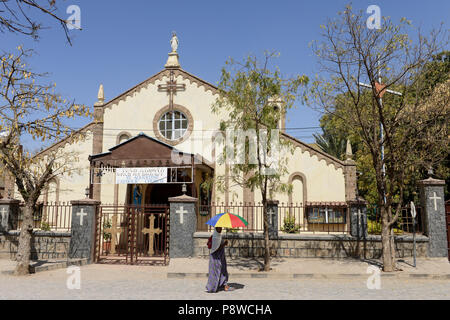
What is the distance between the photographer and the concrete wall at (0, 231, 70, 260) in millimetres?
13375

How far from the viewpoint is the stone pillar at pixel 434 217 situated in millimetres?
12203

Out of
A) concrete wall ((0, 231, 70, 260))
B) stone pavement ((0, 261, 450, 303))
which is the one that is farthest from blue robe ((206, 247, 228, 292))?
concrete wall ((0, 231, 70, 260))

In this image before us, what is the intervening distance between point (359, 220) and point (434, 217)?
245 cm

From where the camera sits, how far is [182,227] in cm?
1276

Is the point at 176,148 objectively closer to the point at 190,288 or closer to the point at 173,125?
the point at 173,125

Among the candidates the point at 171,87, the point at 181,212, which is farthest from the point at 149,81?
the point at 181,212

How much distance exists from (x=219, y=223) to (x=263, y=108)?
398 centimetres

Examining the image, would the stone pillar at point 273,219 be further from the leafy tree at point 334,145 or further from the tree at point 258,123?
the leafy tree at point 334,145

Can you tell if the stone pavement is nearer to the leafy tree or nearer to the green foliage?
the green foliage

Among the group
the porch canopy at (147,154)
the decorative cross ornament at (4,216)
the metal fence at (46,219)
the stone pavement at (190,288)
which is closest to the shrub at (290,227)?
the porch canopy at (147,154)

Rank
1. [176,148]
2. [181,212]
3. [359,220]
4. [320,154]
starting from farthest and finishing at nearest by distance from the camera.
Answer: [320,154]
[176,148]
[181,212]
[359,220]
